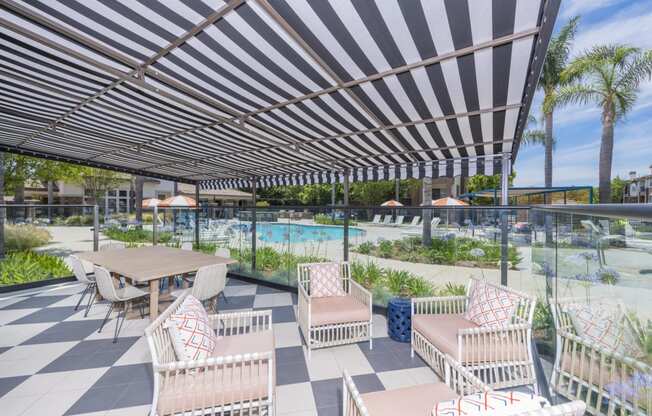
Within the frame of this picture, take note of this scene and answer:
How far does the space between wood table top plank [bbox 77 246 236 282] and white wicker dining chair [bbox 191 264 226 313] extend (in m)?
0.36

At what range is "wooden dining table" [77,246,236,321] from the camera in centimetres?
355

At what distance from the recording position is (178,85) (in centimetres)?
307

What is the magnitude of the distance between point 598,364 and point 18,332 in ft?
19.5

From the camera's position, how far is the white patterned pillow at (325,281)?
12.4 ft

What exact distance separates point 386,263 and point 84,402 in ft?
12.9

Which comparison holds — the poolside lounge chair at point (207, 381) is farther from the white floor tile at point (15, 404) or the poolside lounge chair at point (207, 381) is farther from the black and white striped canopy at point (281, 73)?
the black and white striped canopy at point (281, 73)

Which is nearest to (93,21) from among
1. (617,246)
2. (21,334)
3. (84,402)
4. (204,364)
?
(204,364)

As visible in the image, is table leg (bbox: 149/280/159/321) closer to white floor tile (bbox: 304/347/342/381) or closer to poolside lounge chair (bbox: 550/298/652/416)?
white floor tile (bbox: 304/347/342/381)

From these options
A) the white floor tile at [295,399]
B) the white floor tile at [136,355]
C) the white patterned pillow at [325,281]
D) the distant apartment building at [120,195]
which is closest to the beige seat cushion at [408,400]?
the white floor tile at [295,399]

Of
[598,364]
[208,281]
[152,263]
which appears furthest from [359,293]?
[152,263]

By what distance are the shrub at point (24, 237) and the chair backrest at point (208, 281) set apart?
224 inches

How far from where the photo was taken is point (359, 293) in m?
3.68

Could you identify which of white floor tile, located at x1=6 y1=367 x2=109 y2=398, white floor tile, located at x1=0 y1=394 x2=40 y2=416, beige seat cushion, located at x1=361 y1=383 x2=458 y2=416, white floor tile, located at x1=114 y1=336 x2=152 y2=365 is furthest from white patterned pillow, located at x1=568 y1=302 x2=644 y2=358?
white floor tile, located at x1=0 y1=394 x2=40 y2=416

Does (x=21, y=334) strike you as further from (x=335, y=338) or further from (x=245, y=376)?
(x=335, y=338)
